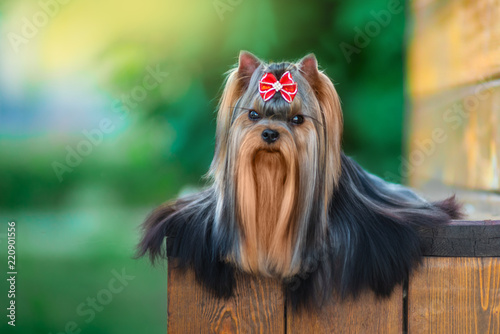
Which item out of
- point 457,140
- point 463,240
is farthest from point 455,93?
point 463,240

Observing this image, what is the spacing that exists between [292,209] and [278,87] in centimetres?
38

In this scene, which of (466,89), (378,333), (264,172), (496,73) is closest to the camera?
(264,172)

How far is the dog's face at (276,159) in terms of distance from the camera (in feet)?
5.69

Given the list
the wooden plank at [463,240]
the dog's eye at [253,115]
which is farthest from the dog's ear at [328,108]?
the wooden plank at [463,240]

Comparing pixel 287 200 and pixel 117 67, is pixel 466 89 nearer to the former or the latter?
pixel 287 200

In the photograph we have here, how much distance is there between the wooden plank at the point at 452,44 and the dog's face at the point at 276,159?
1515 millimetres

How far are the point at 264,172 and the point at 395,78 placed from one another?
2.08m

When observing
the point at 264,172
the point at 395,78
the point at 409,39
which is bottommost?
the point at 264,172

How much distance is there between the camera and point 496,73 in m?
2.89

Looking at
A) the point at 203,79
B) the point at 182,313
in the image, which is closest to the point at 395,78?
the point at 203,79

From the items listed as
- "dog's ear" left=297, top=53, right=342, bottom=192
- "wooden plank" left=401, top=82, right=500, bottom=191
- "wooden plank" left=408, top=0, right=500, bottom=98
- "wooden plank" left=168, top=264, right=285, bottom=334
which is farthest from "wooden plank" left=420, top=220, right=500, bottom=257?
"wooden plank" left=408, top=0, right=500, bottom=98

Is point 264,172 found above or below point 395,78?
below

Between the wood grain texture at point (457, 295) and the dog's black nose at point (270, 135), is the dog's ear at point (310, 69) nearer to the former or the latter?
the dog's black nose at point (270, 135)

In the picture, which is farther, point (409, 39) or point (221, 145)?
point (409, 39)
